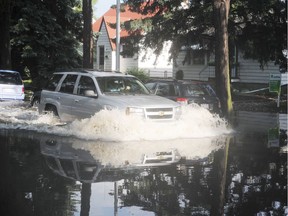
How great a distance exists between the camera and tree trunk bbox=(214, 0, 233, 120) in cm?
1597

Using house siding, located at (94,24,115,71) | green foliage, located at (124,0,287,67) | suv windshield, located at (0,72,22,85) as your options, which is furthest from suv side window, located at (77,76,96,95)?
house siding, located at (94,24,115,71)

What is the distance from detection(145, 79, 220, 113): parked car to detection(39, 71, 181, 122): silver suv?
45.6 inches

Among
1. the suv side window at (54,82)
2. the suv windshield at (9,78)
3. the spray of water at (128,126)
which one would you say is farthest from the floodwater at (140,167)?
the suv windshield at (9,78)

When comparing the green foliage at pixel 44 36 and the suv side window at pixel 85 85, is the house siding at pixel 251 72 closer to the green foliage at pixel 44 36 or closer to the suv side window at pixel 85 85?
the green foliage at pixel 44 36

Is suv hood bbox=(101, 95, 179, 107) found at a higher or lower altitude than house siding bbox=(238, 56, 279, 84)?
lower

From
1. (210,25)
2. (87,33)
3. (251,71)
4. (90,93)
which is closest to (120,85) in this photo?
(90,93)

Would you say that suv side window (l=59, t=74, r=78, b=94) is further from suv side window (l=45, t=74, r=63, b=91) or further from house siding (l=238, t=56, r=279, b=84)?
A: house siding (l=238, t=56, r=279, b=84)

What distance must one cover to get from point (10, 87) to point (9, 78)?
1.77ft

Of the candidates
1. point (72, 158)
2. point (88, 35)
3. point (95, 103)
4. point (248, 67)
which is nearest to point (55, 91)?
point (95, 103)

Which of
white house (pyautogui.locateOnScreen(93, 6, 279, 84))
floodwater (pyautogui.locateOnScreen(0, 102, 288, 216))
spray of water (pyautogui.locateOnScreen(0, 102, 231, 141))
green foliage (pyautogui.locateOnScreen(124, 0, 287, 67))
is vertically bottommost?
floodwater (pyautogui.locateOnScreen(0, 102, 288, 216))

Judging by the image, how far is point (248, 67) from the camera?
33062mm

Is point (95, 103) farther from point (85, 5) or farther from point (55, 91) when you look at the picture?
point (85, 5)

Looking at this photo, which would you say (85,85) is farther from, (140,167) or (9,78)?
(9,78)

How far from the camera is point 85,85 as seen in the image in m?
13.7
